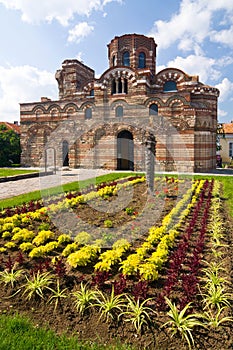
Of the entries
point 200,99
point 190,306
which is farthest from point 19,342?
point 200,99

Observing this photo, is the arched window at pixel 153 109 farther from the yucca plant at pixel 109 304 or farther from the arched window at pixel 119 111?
the yucca plant at pixel 109 304

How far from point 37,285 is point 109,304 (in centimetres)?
132

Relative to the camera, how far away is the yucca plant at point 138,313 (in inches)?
140

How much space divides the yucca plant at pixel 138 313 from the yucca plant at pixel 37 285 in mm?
1422

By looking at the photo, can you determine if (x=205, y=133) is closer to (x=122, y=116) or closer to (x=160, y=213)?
(x=122, y=116)

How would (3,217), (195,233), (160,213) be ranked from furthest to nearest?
(160,213) → (3,217) → (195,233)

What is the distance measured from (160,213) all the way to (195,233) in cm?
222

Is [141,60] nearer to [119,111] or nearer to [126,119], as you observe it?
[119,111]

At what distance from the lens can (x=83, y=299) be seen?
398 centimetres

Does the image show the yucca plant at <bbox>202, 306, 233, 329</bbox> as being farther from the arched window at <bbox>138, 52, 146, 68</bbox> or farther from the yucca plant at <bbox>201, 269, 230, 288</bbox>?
the arched window at <bbox>138, 52, 146, 68</bbox>

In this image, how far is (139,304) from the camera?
4020mm

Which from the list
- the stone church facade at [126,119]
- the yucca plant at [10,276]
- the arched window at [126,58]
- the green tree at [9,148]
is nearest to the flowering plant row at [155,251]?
the yucca plant at [10,276]

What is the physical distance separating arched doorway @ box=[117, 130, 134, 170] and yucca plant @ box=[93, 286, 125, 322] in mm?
21899

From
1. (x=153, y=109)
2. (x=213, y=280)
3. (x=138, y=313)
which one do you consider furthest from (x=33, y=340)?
(x=153, y=109)
